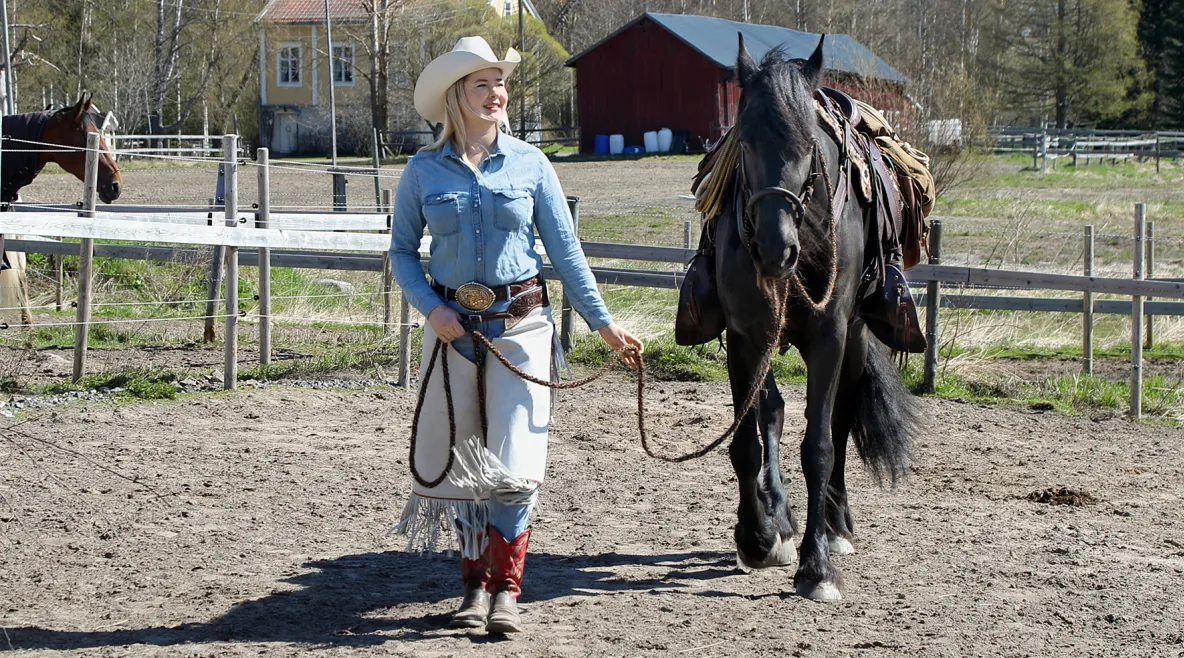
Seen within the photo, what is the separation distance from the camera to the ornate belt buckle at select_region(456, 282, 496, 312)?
157 inches

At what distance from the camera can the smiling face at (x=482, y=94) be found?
13.0 ft

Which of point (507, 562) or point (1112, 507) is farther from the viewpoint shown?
point (1112, 507)

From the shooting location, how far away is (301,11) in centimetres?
5069

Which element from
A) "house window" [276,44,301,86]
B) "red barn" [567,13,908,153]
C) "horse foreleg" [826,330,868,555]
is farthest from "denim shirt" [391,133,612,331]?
"house window" [276,44,301,86]

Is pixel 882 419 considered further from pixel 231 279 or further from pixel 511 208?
pixel 231 279

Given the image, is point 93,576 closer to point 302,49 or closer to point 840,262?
point 840,262

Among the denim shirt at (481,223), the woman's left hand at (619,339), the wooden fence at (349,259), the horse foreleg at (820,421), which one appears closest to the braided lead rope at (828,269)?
the horse foreleg at (820,421)

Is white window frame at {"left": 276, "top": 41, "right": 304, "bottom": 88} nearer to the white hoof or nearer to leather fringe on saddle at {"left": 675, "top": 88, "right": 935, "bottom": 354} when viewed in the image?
leather fringe on saddle at {"left": 675, "top": 88, "right": 935, "bottom": 354}

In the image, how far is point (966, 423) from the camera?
7.93 metres

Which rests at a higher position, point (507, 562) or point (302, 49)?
point (302, 49)

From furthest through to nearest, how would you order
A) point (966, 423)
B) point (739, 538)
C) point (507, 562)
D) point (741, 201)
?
point (966, 423) < point (739, 538) < point (741, 201) < point (507, 562)

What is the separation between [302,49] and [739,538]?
4970 centimetres

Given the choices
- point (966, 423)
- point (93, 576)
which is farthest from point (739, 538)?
point (966, 423)

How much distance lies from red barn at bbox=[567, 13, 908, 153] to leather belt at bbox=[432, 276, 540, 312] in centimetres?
3912
